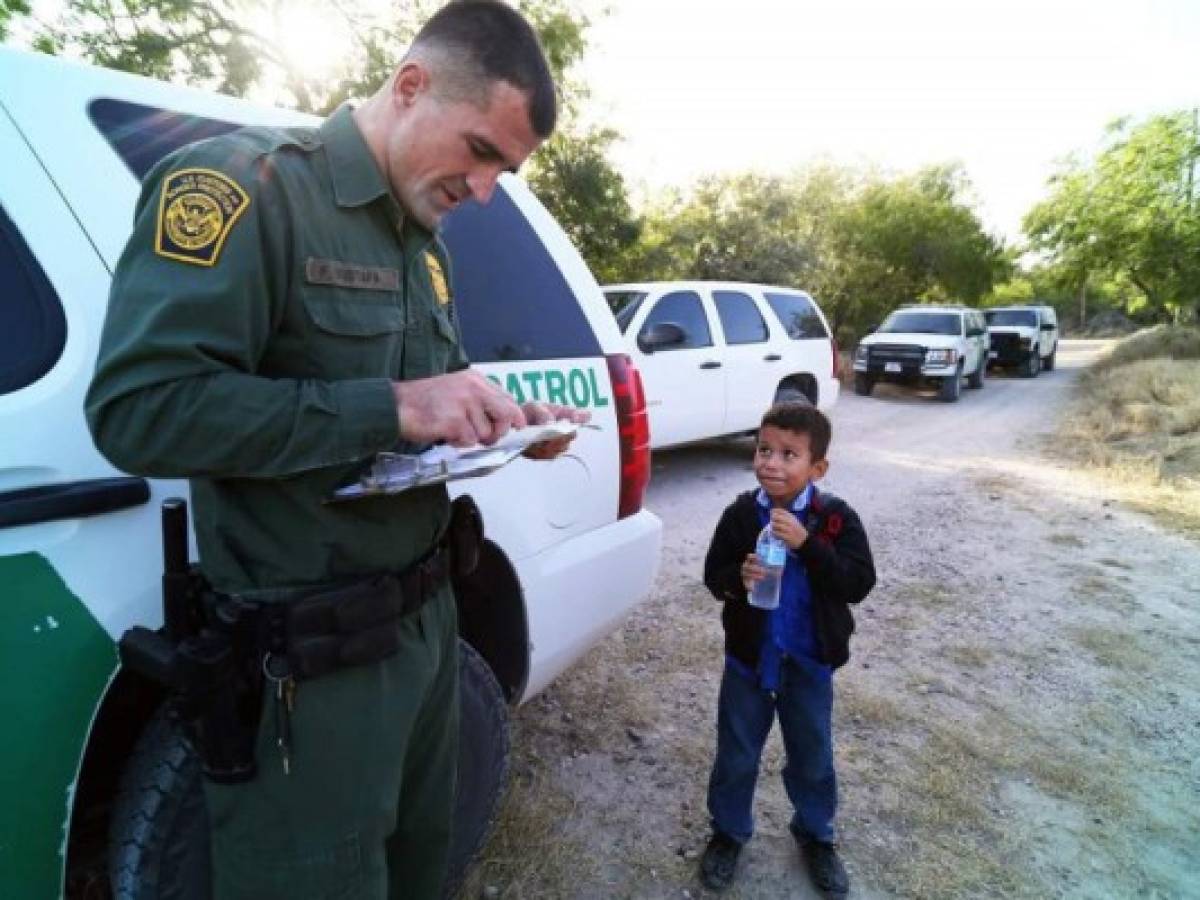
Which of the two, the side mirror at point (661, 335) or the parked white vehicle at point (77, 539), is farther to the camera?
the side mirror at point (661, 335)

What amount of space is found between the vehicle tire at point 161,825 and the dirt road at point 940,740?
1.02 meters

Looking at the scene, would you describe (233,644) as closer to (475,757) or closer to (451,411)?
(451,411)

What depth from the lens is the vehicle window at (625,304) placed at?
650cm

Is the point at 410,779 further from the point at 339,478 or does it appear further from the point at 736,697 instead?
the point at 736,697

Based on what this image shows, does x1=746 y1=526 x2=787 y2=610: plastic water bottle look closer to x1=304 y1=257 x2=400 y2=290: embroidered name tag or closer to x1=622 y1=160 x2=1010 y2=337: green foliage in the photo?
x1=304 y1=257 x2=400 y2=290: embroidered name tag

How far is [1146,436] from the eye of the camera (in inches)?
361

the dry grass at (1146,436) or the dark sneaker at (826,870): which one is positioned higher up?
the dark sneaker at (826,870)

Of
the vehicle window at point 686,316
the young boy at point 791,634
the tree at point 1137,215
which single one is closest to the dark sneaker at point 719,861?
the young boy at point 791,634

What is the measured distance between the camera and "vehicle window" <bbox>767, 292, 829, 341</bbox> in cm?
812

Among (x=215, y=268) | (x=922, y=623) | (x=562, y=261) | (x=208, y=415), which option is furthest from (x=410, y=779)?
(x=922, y=623)

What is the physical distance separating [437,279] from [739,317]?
6448 millimetres

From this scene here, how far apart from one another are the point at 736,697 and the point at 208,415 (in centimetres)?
174

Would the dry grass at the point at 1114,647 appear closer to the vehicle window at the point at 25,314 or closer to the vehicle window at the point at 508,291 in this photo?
the vehicle window at the point at 508,291


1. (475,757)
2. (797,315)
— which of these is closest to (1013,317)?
(797,315)
